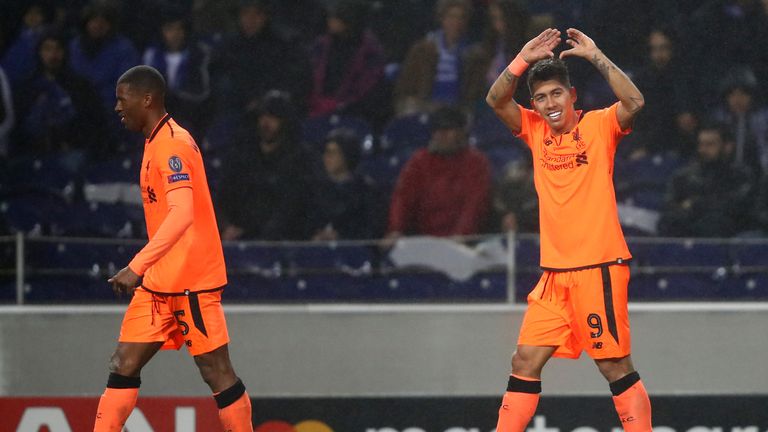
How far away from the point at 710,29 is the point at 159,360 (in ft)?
14.4

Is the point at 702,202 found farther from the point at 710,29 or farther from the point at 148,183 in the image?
the point at 148,183

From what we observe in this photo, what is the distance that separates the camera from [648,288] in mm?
→ 6383

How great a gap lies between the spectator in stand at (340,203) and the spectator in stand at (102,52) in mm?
1487

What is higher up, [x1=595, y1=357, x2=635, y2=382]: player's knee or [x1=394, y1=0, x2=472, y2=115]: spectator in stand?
[x1=394, y1=0, x2=472, y2=115]: spectator in stand

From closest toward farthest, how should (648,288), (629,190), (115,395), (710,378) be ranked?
A: (115,395)
(710,378)
(648,288)
(629,190)

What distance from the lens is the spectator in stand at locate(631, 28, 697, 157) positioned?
7.25 m

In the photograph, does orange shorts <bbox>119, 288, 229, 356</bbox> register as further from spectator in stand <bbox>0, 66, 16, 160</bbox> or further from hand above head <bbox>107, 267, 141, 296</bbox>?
spectator in stand <bbox>0, 66, 16, 160</bbox>

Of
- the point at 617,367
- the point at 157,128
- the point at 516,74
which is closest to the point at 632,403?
the point at 617,367

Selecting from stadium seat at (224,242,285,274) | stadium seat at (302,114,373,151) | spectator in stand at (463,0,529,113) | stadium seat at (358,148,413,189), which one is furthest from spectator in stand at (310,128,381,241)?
spectator in stand at (463,0,529,113)

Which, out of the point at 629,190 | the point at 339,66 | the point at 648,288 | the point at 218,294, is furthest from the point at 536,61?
the point at 339,66

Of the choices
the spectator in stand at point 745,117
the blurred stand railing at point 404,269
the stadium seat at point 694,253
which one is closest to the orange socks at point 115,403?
the blurred stand railing at point 404,269

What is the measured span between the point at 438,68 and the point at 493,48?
14.6 inches

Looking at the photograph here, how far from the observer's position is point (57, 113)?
7566 mm

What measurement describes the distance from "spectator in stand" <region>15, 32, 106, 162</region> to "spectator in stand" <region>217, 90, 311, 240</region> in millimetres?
965
